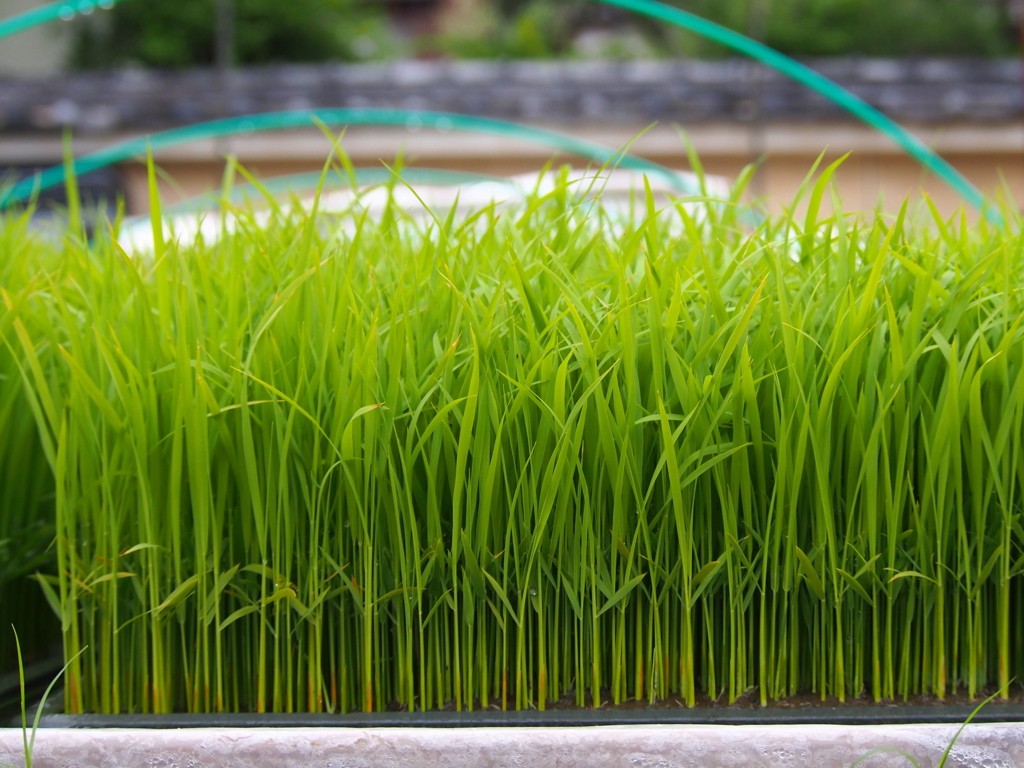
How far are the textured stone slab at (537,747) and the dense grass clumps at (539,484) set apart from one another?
105 millimetres

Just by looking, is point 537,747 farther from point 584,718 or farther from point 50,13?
point 50,13

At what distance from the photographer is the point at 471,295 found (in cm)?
89

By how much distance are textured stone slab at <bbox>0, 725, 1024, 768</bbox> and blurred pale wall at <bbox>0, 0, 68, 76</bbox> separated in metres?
17.8

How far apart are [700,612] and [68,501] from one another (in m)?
0.60

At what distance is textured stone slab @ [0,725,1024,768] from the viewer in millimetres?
706

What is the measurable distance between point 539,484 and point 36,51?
18837 mm

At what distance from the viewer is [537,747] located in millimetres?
709

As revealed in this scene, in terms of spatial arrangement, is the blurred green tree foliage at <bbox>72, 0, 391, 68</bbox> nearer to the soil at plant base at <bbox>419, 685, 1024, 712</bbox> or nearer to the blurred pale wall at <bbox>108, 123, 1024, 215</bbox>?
the blurred pale wall at <bbox>108, 123, 1024, 215</bbox>

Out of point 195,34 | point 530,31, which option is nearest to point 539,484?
point 195,34

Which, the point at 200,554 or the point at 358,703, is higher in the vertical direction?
the point at 200,554

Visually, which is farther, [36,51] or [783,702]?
[36,51]

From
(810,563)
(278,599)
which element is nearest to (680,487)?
(810,563)

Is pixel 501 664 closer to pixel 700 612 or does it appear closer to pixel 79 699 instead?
pixel 700 612

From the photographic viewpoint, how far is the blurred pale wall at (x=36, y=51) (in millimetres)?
16203
